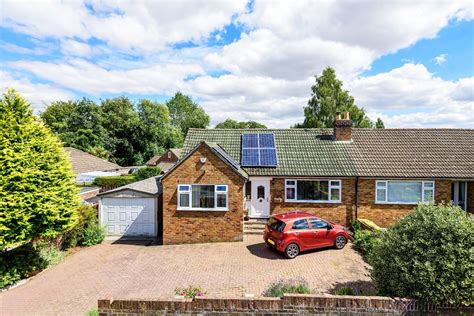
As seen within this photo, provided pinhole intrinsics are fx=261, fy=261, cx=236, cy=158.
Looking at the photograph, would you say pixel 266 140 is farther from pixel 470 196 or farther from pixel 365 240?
pixel 470 196

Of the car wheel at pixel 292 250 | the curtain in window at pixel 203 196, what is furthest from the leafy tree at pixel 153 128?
the car wheel at pixel 292 250

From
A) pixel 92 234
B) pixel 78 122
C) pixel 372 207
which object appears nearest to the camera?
pixel 92 234

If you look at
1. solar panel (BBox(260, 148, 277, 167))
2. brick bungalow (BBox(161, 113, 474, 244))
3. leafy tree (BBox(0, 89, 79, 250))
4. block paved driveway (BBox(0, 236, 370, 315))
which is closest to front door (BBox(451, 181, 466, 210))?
brick bungalow (BBox(161, 113, 474, 244))

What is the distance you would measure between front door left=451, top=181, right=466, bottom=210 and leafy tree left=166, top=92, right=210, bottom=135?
198ft

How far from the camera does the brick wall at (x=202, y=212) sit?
13852 mm

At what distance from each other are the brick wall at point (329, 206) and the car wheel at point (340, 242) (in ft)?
9.54

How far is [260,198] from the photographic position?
51.9 feet

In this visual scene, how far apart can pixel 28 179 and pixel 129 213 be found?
611cm

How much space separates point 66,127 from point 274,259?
47004 mm

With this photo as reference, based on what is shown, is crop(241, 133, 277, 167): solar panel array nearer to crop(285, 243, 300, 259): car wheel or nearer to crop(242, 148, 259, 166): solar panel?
crop(242, 148, 259, 166): solar panel

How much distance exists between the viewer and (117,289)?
9.05m

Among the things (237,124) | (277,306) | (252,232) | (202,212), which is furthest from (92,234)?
(237,124)

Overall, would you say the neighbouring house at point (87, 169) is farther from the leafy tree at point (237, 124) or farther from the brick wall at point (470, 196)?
the leafy tree at point (237, 124)

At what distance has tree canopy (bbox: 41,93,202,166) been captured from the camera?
45.1m
